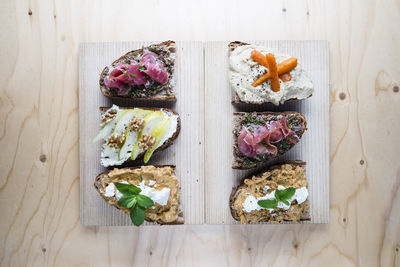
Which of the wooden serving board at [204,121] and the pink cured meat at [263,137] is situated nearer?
the pink cured meat at [263,137]

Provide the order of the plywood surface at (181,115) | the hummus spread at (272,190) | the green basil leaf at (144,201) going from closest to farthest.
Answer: the green basil leaf at (144,201) < the hummus spread at (272,190) < the plywood surface at (181,115)

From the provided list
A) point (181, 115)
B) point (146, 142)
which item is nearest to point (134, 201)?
point (146, 142)

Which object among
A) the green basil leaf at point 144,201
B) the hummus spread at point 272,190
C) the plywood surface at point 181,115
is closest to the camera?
the green basil leaf at point 144,201

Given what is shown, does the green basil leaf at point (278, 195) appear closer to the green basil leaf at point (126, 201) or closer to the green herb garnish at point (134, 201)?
the green herb garnish at point (134, 201)

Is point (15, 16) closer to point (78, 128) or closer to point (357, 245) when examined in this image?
point (78, 128)

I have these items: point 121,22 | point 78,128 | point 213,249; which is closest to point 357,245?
point 213,249

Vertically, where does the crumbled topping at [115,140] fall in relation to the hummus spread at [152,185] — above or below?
above

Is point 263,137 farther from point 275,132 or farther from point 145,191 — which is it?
point 145,191

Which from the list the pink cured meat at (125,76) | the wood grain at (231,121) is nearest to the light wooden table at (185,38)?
the wood grain at (231,121)
